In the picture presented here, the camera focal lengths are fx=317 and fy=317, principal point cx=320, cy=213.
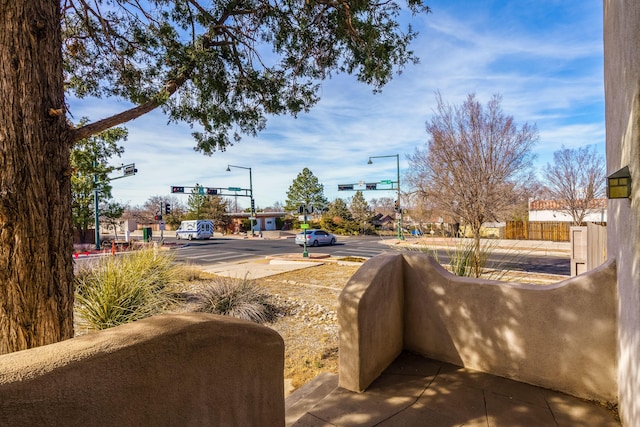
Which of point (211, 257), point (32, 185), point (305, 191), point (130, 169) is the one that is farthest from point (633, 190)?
point (305, 191)

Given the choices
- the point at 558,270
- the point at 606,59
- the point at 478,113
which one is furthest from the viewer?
the point at 558,270

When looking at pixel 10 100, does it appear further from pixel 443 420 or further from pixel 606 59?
pixel 606 59

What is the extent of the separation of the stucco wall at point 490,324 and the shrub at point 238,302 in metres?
3.50

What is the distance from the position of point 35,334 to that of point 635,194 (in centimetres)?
459

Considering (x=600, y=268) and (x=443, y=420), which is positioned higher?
(x=600, y=268)

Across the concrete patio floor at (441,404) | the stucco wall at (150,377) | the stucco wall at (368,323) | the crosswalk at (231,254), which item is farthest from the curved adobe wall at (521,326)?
the crosswalk at (231,254)

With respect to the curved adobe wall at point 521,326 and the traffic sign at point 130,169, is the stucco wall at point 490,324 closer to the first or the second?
the curved adobe wall at point 521,326

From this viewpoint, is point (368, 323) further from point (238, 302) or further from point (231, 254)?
point (231, 254)

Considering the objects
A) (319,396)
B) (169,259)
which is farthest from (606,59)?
(169,259)

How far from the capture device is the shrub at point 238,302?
6809mm

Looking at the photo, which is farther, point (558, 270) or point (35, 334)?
point (558, 270)

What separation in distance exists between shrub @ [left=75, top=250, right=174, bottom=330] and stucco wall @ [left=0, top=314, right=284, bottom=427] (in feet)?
14.6

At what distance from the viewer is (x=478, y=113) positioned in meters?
11.5

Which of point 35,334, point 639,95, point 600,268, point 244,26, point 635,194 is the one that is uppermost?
point 244,26
